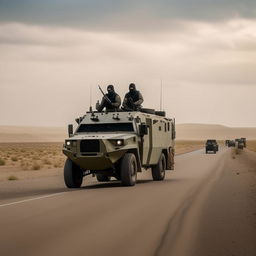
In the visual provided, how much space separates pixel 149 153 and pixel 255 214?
9498 mm

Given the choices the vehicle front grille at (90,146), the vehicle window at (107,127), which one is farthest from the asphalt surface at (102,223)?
the vehicle window at (107,127)

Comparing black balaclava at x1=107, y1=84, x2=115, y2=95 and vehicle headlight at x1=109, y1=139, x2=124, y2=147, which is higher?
black balaclava at x1=107, y1=84, x2=115, y2=95

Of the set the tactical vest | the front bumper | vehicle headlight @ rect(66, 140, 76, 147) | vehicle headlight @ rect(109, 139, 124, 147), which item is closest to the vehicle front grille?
the front bumper

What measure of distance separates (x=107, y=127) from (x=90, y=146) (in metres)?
2.12

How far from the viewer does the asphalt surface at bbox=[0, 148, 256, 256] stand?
815 centimetres

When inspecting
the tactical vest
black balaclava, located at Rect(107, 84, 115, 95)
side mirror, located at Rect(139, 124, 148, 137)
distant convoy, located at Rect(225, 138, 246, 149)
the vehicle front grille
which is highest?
black balaclava, located at Rect(107, 84, 115, 95)

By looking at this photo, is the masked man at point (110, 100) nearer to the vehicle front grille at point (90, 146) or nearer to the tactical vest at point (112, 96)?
the tactical vest at point (112, 96)

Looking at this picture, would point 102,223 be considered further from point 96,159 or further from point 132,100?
point 132,100

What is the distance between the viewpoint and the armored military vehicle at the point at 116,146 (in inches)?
743

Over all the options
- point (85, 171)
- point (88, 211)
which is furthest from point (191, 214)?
point (85, 171)

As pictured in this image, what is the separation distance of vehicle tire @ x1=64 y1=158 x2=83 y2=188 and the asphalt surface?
2.33 m

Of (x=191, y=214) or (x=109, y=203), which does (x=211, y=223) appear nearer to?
(x=191, y=214)

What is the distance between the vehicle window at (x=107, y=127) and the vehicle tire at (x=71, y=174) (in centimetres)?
154

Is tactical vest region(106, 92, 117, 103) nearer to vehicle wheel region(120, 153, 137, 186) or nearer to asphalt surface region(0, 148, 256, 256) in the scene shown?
vehicle wheel region(120, 153, 137, 186)
